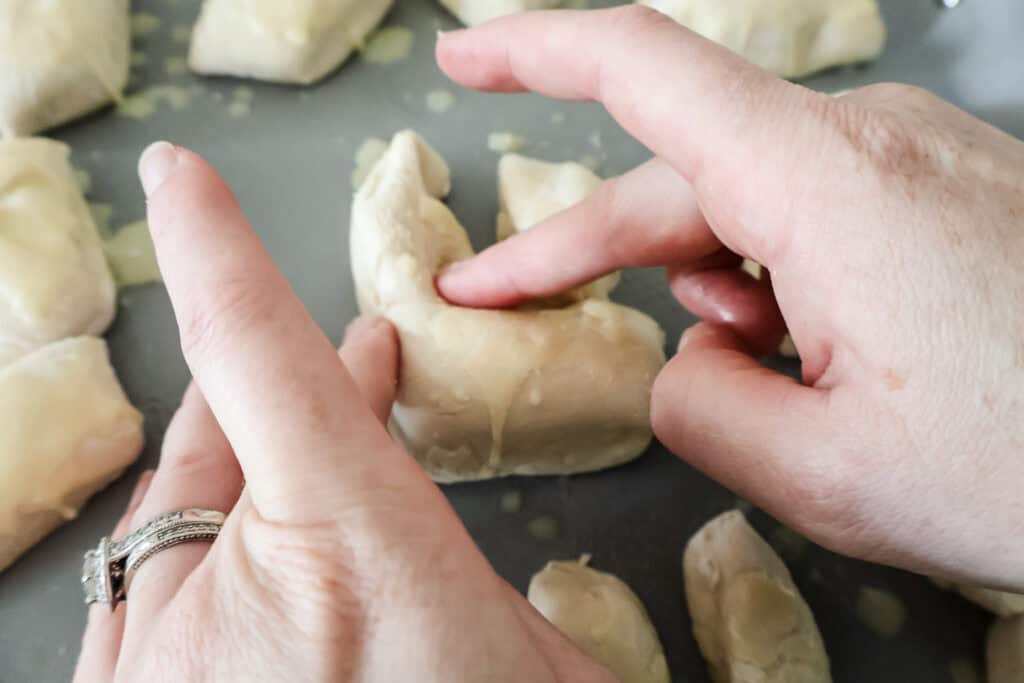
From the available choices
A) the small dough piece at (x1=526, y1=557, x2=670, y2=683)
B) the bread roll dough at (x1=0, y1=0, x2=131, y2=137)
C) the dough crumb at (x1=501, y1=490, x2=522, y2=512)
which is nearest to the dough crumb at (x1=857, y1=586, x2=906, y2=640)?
the small dough piece at (x1=526, y1=557, x2=670, y2=683)

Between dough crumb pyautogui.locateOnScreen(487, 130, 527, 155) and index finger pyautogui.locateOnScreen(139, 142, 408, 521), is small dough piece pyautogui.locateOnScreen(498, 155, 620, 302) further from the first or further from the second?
index finger pyautogui.locateOnScreen(139, 142, 408, 521)

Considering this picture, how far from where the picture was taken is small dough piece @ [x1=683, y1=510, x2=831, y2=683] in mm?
631

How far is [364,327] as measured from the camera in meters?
0.70

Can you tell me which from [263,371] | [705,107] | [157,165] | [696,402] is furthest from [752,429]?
[157,165]

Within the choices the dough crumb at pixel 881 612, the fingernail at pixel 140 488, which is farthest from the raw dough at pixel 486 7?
the dough crumb at pixel 881 612

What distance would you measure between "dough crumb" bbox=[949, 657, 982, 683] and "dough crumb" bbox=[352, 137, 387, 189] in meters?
0.76

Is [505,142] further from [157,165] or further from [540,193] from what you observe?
[157,165]

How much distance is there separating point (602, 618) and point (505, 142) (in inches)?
21.6

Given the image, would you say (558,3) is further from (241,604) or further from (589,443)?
(241,604)

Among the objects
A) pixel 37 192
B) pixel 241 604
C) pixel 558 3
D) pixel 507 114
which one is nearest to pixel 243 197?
pixel 37 192

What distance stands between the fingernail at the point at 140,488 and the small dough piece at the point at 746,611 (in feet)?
1.63

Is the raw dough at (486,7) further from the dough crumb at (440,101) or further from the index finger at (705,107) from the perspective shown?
the index finger at (705,107)

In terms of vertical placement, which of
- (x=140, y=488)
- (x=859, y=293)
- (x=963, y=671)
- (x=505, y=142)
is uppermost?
(x=859, y=293)

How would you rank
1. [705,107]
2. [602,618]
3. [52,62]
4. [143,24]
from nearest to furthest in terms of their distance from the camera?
[705,107] < [602,618] < [52,62] < [143,24]
